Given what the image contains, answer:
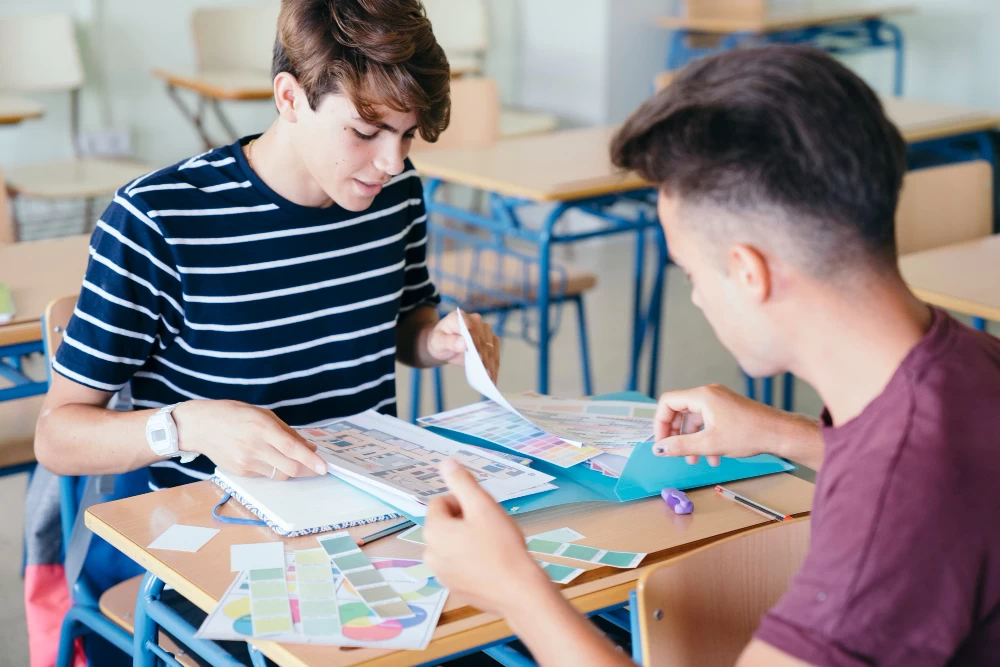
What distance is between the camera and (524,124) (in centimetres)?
504

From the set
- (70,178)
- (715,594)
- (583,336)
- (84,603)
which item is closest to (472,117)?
(583,336)

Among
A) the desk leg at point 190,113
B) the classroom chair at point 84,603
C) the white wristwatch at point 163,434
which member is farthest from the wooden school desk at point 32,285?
the desk leg at point 190,113

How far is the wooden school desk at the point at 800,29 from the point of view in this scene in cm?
545

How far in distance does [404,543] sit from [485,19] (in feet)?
15.8

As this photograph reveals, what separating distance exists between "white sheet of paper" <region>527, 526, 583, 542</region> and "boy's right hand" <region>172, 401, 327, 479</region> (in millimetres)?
255

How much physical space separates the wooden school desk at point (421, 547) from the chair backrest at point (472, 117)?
7.48 ft

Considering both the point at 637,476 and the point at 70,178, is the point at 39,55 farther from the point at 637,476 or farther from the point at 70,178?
the point at 637,476

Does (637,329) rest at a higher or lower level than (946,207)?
lower

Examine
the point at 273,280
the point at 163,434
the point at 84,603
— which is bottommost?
the point at 84,603

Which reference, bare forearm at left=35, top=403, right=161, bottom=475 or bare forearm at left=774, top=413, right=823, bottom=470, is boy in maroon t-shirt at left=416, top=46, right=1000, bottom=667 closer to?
bare forearm at left=774, top=413, right=823, bottom=470

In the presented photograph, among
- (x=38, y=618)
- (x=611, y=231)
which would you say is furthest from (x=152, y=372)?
(x=611, y=231)

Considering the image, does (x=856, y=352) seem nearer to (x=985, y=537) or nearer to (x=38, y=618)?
(x=985, y=537)

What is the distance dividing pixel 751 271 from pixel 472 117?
2.79 metres

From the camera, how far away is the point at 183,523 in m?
1.24
